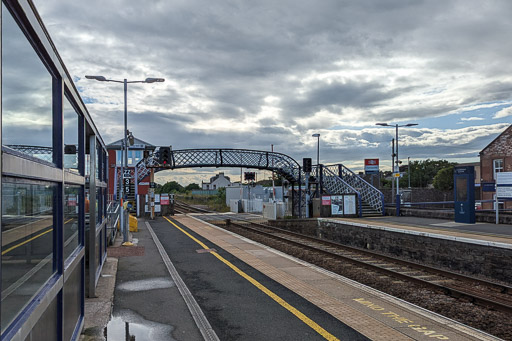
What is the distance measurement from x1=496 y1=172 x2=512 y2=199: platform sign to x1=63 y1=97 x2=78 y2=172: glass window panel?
18839 millimetres

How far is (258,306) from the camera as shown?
7496 millimetres

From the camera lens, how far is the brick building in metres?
38.0

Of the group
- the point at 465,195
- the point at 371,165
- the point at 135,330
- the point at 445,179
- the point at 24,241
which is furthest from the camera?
the point at 445,179

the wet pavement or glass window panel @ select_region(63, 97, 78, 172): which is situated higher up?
glass window panel @ select_region(63, 97, 78, 172)

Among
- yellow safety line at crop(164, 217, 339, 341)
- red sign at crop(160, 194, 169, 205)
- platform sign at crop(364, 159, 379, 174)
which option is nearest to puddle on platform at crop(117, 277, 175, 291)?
yellow safety line at crop(164, 217, 339, 341)

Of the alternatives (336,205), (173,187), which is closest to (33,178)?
(336,205)

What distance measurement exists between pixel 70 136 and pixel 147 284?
5.67m

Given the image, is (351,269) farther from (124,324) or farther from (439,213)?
(439,213)

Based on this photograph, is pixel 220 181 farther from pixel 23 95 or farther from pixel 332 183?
pixel 23 95

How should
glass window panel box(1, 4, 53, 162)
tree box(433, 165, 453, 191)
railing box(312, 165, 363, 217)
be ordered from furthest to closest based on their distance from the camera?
tree box(433, 165, 453, 191), railing box(312, 165, 363, 217), glass window panel box(1, 4, 53, 162)

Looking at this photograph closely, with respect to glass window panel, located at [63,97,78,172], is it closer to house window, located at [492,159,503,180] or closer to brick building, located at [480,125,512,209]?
brick building, located at [480,125,512,209]

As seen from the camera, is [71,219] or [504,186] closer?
[71,219]

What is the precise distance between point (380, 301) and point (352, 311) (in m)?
0.87

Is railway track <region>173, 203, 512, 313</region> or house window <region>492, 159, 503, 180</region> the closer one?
railway track <region>173, 203, 512, 313</region>
